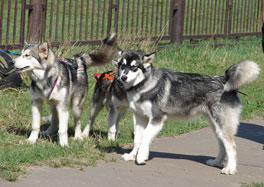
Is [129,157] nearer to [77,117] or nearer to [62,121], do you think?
[62,121]

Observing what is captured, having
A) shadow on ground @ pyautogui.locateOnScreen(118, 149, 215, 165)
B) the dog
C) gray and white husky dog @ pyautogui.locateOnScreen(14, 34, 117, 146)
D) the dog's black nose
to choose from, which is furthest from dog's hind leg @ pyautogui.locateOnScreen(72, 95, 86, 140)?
the dog's black nose

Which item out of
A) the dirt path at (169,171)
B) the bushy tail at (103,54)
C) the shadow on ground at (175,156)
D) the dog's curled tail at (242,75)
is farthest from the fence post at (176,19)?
the dog's curled tail at (242,75)

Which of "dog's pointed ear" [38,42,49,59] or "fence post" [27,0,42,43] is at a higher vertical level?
"fence post" [27,0,42,43]

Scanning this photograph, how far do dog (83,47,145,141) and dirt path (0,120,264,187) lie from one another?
27.3 inches

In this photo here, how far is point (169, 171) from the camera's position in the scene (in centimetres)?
596

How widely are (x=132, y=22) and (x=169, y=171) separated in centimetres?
707

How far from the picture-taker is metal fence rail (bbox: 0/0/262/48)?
10.5m

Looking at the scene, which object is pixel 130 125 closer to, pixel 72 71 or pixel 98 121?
pixel 98 121

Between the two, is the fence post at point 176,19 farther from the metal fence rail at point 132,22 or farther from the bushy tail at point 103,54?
the bushy tail at point 103,54

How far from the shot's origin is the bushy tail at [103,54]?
757cm

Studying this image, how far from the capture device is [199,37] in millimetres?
14609

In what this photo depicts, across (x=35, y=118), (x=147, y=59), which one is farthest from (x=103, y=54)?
(x=147, y=59)

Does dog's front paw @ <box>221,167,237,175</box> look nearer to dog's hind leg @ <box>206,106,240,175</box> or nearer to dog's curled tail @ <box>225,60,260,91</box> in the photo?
dog's hind leg @ <box>206,106,240,175</box>

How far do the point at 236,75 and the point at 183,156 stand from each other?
148cm
